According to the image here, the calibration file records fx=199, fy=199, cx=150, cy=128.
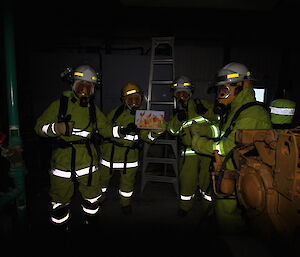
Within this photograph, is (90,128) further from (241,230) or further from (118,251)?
(241,230)

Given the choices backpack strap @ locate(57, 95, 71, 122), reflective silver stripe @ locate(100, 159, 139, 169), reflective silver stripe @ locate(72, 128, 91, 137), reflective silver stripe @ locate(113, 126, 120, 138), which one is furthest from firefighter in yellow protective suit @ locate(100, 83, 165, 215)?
backpack strap @ locate(57, 95, 71, 122)

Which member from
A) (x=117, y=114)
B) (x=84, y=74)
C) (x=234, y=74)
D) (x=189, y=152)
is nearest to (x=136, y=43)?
(x=117, y=114)

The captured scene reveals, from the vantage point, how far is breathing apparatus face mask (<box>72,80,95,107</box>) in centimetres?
262

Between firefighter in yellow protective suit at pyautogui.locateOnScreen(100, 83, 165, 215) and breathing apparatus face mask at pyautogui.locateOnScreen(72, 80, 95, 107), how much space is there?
2.41ft

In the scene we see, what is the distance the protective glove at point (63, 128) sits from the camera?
234cm

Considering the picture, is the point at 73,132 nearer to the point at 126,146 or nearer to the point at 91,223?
the point at 126,146

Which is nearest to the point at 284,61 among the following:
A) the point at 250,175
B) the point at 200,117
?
the point at 200,117

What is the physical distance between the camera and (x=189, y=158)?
3311 mm

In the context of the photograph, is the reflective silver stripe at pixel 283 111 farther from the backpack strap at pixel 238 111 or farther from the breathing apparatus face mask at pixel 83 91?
the breathing apparatus face mask at pixel 83 91

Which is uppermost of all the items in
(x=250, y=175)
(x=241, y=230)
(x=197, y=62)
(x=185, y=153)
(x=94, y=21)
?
(x=94, y=21)

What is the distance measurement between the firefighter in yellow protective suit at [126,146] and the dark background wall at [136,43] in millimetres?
1674

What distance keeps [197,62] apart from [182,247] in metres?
5.20

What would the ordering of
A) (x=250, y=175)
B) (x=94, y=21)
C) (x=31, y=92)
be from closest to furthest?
(x=250, y=175), (x=31, y=92), (x=94, y=21)

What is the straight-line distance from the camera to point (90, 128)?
8.89 feet
